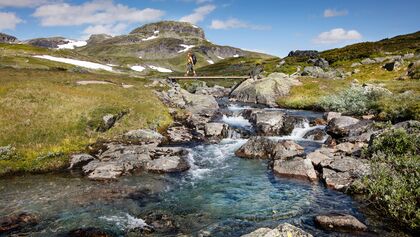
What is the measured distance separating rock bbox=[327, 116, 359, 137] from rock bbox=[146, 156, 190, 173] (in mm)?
14854

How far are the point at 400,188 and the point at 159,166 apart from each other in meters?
14.3

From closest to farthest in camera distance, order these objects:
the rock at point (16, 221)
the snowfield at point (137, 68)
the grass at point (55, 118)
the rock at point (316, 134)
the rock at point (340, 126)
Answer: the rock at point (16, 221), the grass at point (55, 118), the rock at point (340, 126), the rock at point (316, 134), the snowfield at point (137, 68)

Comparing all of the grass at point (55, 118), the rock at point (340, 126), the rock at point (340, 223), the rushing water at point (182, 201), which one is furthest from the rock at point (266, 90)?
the rock at point (340, 223)

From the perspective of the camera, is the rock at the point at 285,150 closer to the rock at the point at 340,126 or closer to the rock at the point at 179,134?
the rock at the point at 340,126

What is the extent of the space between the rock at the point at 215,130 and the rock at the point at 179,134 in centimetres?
172

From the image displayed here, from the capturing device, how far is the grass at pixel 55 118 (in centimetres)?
2375

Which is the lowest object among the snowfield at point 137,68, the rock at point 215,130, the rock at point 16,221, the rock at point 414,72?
the rock at point 16,221

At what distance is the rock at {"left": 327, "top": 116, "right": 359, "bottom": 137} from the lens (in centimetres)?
3138

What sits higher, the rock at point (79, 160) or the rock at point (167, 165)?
the rock at point (79, 160)

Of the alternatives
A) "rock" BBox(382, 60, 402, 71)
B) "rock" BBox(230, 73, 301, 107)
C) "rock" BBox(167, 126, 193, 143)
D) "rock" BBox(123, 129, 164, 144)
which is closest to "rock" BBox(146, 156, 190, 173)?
"rock" BBox(123, 129, 164, 144)

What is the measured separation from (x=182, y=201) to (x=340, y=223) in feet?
26.0

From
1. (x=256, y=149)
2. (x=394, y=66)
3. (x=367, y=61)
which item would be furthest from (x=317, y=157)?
(x=367, y=61)

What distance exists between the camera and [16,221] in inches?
614

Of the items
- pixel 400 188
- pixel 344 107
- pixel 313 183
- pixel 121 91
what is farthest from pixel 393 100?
pixel 121 91
